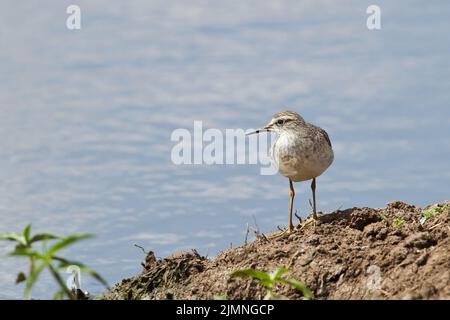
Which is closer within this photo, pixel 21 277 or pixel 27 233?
pixel 27 233

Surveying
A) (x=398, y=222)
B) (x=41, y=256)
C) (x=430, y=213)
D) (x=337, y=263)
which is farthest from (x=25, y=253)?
(x=430, y=213)

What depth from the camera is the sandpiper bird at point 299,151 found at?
1115cm

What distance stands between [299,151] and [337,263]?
2.14 metres

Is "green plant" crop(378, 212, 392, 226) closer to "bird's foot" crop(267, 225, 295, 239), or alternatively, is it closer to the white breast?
the white breast

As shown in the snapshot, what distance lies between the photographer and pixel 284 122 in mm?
11750

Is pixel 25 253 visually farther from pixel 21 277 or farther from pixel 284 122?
pixel 284 122

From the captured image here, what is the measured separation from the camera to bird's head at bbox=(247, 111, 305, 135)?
38.2ft

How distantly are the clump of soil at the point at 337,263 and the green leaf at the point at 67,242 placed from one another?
328cm

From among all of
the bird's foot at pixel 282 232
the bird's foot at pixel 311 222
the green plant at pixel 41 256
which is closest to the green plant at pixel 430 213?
the bird's foot at pixel 311 222
